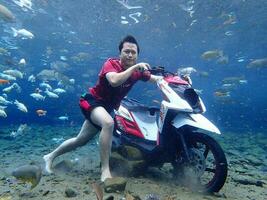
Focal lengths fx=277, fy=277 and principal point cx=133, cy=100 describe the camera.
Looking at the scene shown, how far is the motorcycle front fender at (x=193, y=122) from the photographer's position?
4555 mm

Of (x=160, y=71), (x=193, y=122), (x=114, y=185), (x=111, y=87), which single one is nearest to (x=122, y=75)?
(x=111, y=87)

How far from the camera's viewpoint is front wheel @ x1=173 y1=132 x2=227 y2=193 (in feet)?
15.2

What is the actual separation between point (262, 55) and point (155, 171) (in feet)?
106

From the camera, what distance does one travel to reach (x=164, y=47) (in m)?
32.1

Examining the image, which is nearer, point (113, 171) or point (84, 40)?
point (113, 171)

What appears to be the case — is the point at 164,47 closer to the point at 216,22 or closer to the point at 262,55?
the point at 216,22

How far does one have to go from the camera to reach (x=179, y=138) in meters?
5.09

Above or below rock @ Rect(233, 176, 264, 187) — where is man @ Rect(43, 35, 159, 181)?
above

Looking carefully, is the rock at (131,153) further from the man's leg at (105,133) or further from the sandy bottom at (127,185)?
the man's leg at (105,133)

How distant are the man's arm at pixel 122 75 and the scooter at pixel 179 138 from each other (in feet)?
2.11

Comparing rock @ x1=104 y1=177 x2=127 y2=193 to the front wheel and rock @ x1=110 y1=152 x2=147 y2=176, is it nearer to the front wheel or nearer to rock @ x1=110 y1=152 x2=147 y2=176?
rock @ x1=110 y1=152 x2=147 y2=176

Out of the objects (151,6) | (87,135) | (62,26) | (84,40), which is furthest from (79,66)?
(87,135)

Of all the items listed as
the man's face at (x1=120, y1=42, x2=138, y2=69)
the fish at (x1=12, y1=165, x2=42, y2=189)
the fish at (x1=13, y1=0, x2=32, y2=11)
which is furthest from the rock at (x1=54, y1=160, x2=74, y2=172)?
the fish at (x1=13, y1=0, x2=32, y2=11)

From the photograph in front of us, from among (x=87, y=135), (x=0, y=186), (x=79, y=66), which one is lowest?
(x=0, y=186)
